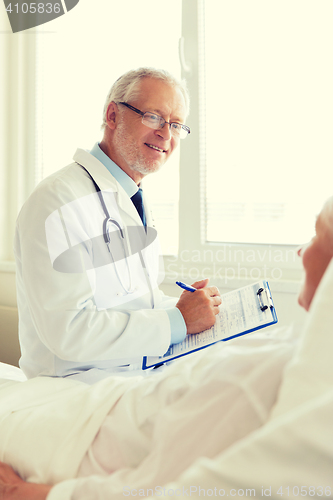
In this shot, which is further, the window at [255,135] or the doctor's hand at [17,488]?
the window at [255,135]

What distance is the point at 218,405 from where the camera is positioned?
1.63 feet

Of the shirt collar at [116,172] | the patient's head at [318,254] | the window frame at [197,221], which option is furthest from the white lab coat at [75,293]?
the window frame at [197,221]

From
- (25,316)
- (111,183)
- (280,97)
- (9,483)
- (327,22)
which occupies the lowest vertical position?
(9,483)

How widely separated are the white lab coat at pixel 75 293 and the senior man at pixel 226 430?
0.96 feet

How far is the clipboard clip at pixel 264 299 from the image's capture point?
0.90 m

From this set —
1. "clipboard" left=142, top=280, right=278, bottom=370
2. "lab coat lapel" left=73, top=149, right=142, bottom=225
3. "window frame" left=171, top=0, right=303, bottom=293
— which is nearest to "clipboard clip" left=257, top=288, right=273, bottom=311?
"clipboard" left=142, top=280, right=278, bottom=370

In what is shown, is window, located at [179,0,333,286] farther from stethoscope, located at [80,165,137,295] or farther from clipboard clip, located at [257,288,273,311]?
stethoscope, located at [80,165,137,295]

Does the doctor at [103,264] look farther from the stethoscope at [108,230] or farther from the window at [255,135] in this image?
the window at [255,135]

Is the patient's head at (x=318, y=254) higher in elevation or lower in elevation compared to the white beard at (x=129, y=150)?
lower

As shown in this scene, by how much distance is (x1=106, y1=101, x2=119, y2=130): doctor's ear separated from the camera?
1.44 metres

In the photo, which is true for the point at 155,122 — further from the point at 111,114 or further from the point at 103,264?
the point at 103,264

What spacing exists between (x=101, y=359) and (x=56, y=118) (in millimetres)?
1839

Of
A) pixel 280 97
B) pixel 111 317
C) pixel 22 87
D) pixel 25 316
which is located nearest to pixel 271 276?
pixel 280 97

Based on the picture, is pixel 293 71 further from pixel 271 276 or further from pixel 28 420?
pixel 28 420
